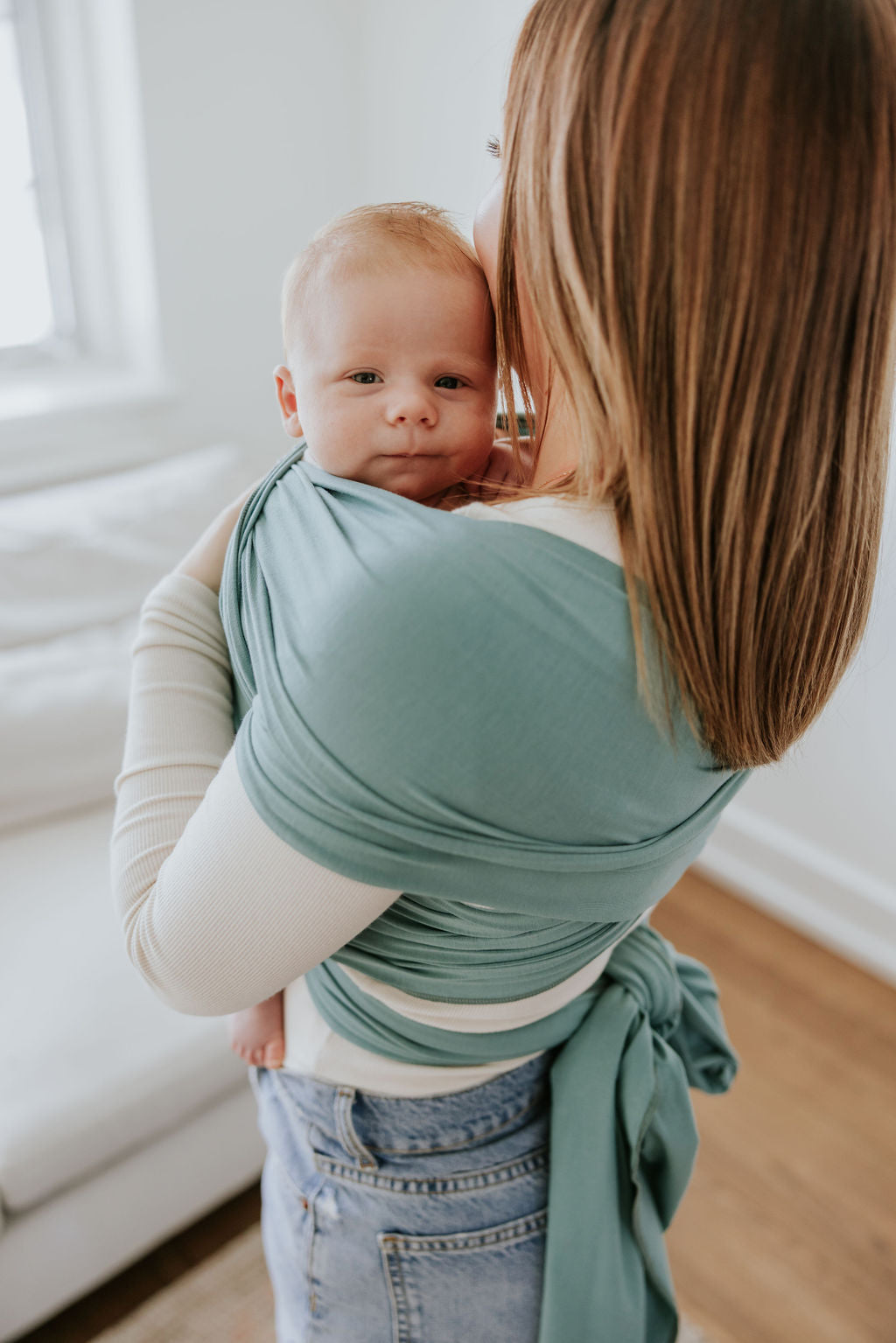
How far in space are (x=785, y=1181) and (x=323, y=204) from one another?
219cm

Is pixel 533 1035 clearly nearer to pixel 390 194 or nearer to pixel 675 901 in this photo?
pixel 675 901

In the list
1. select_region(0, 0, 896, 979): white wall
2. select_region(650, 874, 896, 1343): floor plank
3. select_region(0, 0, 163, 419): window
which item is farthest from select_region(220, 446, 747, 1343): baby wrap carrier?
select_region(0, 0, 163, 419): window

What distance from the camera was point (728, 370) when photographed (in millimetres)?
483

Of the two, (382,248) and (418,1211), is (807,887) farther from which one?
(382,248)

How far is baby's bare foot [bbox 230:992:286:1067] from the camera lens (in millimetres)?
810

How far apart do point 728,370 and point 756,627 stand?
14cm

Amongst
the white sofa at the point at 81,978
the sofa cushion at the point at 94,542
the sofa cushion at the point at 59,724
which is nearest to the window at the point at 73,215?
→ the sofa cushion at the point at 94,542

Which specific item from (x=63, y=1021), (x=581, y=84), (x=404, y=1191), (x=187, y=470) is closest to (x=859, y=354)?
(x=581, y=84)

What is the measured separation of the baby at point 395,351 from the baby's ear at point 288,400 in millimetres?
70

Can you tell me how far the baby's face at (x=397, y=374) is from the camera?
737 mm

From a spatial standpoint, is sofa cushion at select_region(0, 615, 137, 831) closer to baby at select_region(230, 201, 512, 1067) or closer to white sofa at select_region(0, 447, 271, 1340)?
white sofa at select_region(0, 447, 271, 1340)

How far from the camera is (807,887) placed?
2.11 m

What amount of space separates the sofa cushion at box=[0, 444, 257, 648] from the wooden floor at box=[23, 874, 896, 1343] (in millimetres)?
997

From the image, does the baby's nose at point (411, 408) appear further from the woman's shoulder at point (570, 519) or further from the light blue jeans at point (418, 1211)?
the light blue jeans at point (418, 1211)
